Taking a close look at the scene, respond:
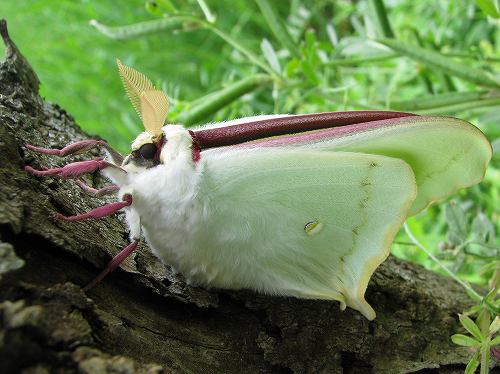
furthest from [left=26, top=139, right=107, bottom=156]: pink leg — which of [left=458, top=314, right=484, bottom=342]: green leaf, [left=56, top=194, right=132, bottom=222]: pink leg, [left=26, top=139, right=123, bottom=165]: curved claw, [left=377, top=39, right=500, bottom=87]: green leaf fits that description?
[left=377, top=39, right=500, bottom=87]: green leaf

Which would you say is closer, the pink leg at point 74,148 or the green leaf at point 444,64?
the pink leg at point 74,148

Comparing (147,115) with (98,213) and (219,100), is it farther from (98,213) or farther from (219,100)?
(219,100)

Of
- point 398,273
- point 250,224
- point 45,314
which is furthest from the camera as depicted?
point 398,273

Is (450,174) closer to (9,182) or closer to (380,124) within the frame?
(380,124)

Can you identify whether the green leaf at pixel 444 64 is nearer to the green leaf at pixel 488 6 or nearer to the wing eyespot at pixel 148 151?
the green leaf at pixel 488 6

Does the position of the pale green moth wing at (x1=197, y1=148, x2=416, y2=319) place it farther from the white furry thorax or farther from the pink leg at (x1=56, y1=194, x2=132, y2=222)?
the pink leg at (x1=56, y1=194, x2=132, y2=222)

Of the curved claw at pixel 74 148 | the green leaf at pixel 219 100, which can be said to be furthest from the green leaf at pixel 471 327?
the green leaf at pixel 219 100

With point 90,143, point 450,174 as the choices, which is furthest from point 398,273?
point 90,143
